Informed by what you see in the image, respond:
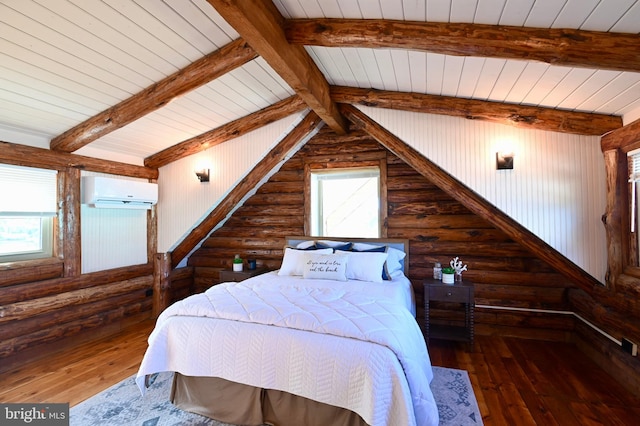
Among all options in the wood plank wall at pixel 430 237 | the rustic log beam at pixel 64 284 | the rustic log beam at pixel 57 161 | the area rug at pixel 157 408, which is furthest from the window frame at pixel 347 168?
the rustic log beam at pixel 64 284

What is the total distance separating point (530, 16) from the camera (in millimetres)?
1546

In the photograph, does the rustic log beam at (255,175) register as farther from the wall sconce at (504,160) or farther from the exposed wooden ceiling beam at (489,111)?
the wall sconce at (504,160)

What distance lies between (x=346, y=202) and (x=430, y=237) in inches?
49.8

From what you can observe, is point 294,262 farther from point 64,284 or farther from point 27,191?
point 27,191

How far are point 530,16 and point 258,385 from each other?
263cm

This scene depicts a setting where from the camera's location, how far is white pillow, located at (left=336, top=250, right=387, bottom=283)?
3.15 metres

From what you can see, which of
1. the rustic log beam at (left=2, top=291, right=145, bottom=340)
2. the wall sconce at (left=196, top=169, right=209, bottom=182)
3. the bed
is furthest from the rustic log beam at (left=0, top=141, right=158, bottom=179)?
the bed

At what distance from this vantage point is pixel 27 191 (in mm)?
2883

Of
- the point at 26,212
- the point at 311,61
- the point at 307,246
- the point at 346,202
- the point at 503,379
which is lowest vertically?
the point at 503,379

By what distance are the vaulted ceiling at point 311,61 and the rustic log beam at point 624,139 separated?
74 mm

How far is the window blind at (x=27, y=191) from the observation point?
2.72 metres

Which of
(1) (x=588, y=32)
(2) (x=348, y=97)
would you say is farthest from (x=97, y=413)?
(1) (x=588, y=32)

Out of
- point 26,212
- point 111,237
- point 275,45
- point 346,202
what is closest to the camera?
point 275,45

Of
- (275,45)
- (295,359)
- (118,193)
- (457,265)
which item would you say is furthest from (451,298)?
(118,193)
